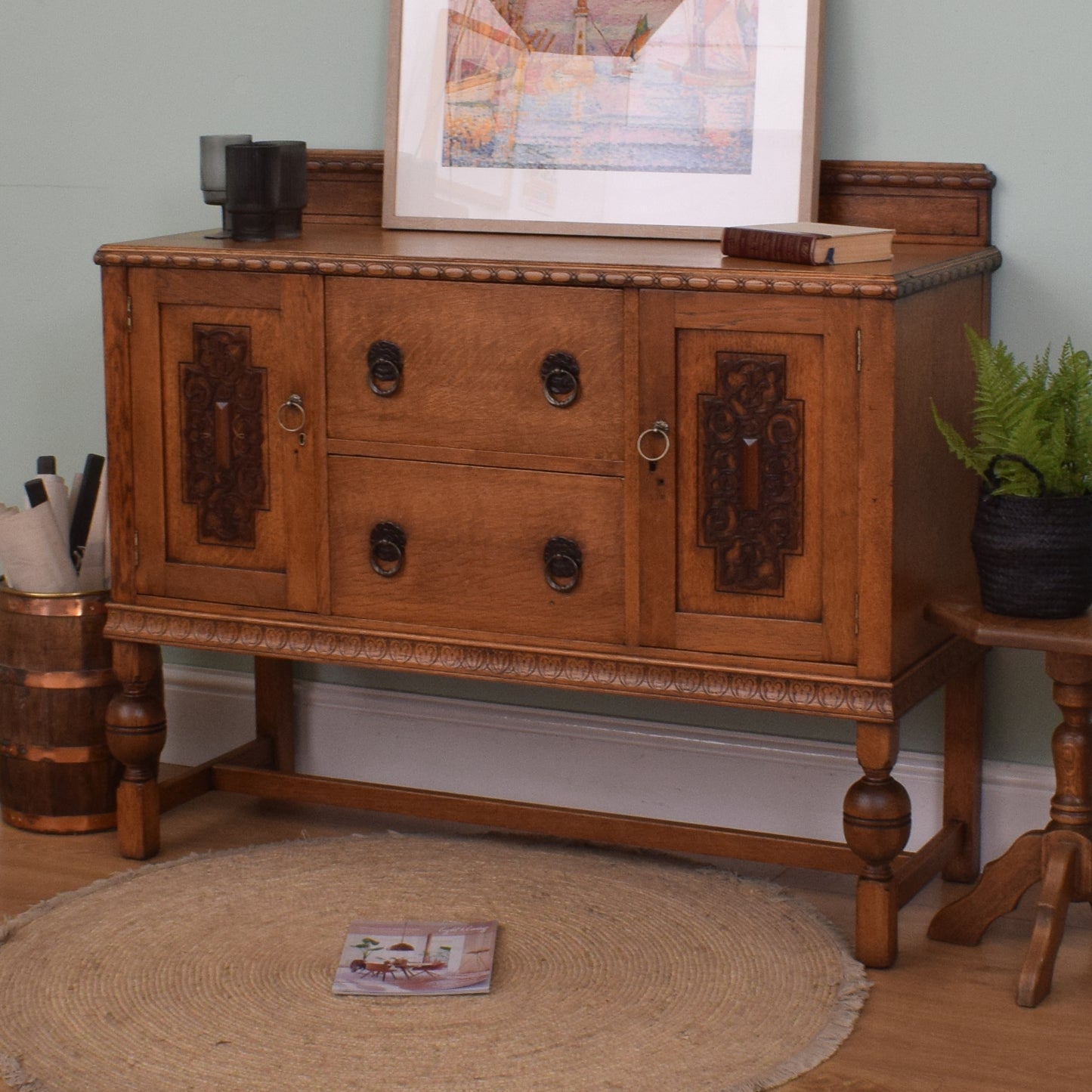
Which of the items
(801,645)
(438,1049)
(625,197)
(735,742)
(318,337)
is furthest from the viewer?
(735,742)

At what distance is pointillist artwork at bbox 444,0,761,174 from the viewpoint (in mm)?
2816

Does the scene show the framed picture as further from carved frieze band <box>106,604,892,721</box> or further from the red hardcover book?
carved frieze band <box>106,604,892,721</box>

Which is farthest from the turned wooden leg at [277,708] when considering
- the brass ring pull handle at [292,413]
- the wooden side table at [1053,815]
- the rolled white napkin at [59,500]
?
the wooden side table at [1053,815]

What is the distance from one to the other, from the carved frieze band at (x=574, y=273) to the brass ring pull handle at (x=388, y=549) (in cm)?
38

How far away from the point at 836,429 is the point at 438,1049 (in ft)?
3.21

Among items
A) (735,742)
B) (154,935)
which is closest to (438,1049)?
(154,935)

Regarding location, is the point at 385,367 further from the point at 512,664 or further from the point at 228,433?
the point at 512,664

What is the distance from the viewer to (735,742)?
3070 millimetres

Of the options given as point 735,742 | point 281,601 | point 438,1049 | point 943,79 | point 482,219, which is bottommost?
point 438,1049

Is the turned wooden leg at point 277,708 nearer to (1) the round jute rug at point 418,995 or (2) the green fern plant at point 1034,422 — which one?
(1) the round jute rug at point 418,995

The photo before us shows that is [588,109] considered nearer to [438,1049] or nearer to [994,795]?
[994,795]

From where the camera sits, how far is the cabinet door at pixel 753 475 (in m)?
2.38

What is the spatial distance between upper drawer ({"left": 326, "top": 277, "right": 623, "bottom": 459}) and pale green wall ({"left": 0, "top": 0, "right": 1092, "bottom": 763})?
2.17 ft

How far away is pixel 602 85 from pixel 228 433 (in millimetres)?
842
